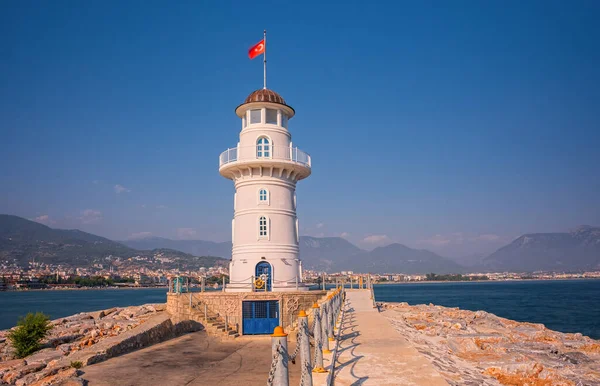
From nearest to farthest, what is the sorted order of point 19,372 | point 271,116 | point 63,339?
point 19,372 < point 63,339 < point 271,116

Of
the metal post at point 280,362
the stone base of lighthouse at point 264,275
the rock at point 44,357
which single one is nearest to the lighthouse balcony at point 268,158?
the stone base of lighthouse at point 264,275

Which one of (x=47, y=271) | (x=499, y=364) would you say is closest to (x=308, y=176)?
(x=499, y=364)

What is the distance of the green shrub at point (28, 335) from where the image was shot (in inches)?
667

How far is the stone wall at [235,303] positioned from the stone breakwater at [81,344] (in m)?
0.73

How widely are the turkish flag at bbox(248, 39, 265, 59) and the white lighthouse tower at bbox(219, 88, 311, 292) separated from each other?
2.27 metres

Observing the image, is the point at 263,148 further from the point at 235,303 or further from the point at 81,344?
the point at 81,344

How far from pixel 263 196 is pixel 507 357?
12781 mm

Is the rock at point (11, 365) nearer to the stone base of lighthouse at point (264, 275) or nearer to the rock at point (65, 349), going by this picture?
the rock at point (65, 349)

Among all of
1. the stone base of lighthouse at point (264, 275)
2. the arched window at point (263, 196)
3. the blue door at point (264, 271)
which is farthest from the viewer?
the arched window at point (263, 196)

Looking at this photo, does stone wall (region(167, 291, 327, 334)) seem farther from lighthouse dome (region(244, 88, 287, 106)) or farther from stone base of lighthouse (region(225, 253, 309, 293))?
lighthouse dome (region(244, 88, 287, 106))

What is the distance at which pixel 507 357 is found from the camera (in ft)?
44.8

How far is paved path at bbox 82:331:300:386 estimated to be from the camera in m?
11.5

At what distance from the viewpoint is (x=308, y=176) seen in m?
24.9

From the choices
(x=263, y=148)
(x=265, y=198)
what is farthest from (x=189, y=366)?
(x=263, y=148)
